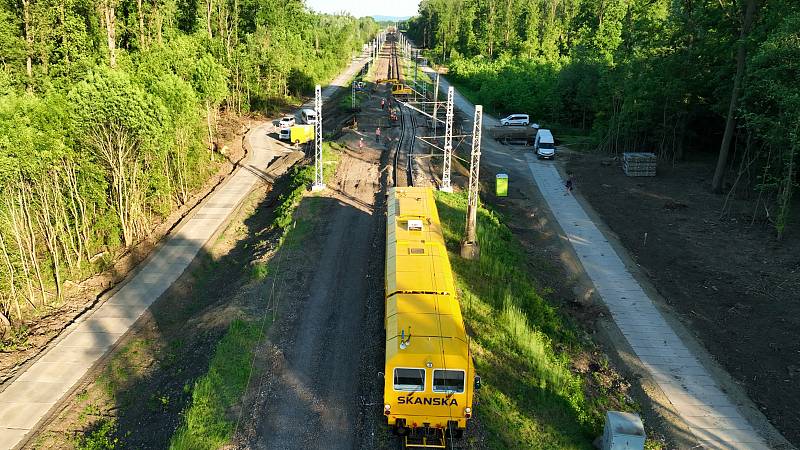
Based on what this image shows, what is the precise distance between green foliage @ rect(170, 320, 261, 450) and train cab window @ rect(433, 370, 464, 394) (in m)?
6.78

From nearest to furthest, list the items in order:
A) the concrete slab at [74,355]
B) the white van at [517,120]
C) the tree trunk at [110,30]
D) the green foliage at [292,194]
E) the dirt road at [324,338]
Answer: the dirt road at [324,338] → the concrete slab at [74,355] → the green foliage at [292,194] → the tree trunk at [110,30] → the white van at [517,120]

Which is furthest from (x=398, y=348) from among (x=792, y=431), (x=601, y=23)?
(x=601, y=23)

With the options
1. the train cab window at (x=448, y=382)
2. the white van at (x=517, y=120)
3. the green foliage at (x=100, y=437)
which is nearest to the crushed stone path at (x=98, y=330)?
the green foliage at (x=100, y=437)

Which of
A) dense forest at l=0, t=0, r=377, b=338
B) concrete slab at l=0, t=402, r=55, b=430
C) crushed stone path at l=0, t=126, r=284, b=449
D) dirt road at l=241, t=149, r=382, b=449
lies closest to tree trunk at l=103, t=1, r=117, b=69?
dense forest at l=0, t=0, r=377, b=338

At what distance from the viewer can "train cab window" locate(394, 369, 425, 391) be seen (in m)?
15.9

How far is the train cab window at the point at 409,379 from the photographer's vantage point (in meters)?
15.9

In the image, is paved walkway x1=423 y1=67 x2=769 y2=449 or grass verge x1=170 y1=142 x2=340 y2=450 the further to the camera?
paved walkway x1=423 y1=67 x2=769 y2=449

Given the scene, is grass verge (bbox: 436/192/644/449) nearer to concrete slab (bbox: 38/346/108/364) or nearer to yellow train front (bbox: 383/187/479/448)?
yellow train front (bbox: 383/187/479/448)

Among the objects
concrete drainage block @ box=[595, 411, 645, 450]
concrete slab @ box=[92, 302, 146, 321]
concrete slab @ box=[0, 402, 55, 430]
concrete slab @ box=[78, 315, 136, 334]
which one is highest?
concrete drainage block @ box=[595, 411, 645, 450]

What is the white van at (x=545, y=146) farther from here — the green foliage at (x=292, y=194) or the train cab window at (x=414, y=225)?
the train cab window at (x=414, y=225)

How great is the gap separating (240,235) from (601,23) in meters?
77.3

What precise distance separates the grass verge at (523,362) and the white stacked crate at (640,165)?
909 inches

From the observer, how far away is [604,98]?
2394 inches

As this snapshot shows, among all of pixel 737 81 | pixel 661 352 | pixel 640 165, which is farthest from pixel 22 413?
pixel 640 165
